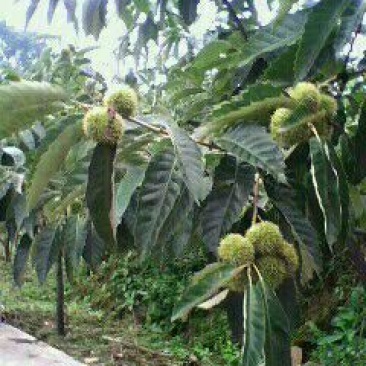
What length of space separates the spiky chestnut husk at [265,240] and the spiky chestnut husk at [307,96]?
164 millimetres

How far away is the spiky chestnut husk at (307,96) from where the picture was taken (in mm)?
776

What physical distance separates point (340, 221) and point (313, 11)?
257 millimetres

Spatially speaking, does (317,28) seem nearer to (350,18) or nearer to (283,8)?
(350,18)

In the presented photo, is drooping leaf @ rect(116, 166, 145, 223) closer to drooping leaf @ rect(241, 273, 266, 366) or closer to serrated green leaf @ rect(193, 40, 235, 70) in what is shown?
drooping leaf @ rect(241, 273, 266, 366)

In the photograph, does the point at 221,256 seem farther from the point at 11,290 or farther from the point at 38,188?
the point at 11,290

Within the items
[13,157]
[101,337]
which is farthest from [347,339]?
[13,157]

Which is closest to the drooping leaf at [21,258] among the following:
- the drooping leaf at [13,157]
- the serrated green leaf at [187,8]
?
the drooping leaf at [13,157]

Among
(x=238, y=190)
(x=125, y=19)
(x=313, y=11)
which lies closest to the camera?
(x=313, y=11)

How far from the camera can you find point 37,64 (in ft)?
9.30

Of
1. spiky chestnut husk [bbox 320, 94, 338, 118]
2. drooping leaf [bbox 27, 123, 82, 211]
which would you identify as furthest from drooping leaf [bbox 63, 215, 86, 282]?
spiky chestnut husk [bbox 320, 94, 338, 118]

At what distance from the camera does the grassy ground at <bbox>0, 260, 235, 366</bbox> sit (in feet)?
10.1

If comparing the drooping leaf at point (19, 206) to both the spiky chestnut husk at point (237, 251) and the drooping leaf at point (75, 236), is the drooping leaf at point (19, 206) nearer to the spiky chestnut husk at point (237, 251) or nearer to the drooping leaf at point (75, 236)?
the drooping leaf at point (75, 236)

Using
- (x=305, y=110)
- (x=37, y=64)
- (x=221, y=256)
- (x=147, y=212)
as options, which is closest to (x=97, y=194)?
(x=147, y=212)

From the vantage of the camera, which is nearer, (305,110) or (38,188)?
(305,110)
